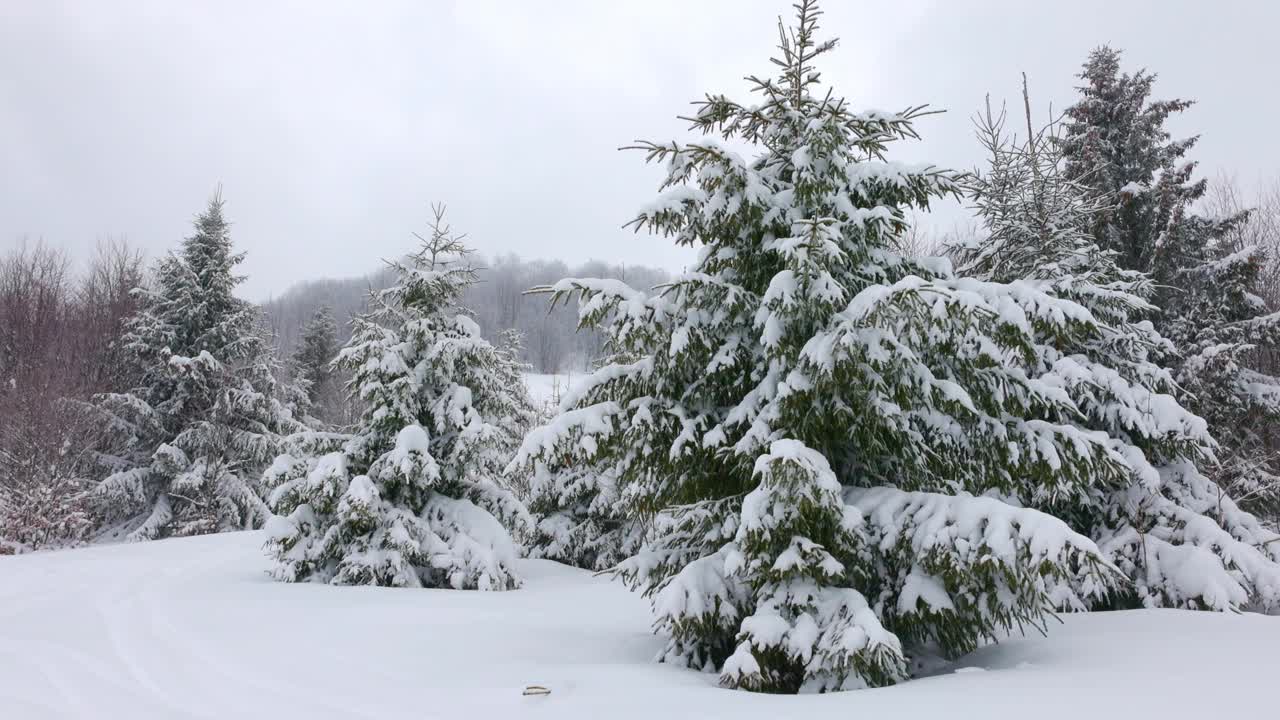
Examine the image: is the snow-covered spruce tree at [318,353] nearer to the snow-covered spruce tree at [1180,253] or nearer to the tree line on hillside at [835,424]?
the tree line on hillside at [835,424]

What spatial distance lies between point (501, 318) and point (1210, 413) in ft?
164

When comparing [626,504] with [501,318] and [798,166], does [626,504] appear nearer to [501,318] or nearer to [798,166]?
[798,166]

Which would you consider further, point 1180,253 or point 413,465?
point 1180,253

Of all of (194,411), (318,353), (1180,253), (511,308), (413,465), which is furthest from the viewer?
(511,308)

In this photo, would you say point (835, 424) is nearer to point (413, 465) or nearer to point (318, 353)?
point (413, 465)

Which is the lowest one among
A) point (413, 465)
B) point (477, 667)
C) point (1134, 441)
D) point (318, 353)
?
point (477, 667)

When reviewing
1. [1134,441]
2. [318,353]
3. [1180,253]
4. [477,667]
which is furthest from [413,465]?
[318,353]

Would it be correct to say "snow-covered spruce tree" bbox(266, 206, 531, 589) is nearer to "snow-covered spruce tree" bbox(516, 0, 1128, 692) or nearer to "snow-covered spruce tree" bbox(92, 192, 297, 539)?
"snow-covered spruce tree" bbox(516, 0, 1128, 692)

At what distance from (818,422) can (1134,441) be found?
5.41 metres

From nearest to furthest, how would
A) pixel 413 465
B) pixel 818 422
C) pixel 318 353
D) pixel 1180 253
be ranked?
pixel 818 422
pixel 413 465
pixel 1180 253
pixel 318 353

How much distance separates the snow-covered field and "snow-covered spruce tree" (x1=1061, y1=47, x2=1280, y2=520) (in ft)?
30.3

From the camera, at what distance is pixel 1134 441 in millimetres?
8156

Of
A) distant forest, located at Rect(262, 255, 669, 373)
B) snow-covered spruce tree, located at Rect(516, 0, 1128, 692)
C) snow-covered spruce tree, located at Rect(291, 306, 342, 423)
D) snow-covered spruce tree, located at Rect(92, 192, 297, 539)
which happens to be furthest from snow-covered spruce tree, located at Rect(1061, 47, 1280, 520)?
snow-covered spruce tree, located at Rect(291, 306, 342, 423)

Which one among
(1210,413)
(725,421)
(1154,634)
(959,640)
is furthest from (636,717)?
(1210,413)
